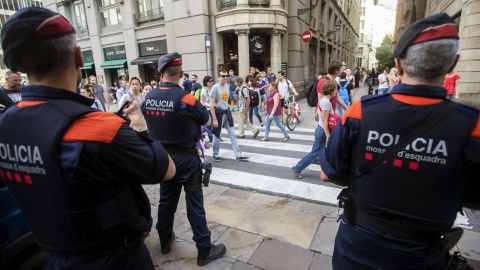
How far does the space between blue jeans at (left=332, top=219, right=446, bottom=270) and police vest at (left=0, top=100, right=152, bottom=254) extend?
131 cm

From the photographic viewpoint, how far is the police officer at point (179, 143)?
8.98ft

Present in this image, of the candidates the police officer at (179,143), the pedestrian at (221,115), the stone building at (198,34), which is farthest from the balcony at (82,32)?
the police officer at (179,143)

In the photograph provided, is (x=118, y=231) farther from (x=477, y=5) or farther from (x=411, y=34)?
(x=477, y=5)

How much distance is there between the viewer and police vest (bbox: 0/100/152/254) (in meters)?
1.16

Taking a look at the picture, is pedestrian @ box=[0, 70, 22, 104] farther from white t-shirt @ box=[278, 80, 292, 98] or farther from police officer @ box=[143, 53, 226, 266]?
white t-shirt @ box=[278, 80, 292, 98]

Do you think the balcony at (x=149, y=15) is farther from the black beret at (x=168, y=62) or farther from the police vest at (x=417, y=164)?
the police vest at (x=417, y=164)

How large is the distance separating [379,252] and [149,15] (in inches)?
726

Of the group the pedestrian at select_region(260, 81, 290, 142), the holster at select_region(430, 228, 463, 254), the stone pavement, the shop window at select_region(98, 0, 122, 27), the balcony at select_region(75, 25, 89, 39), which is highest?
the shop window at select_region(98, 0, 122, 27)

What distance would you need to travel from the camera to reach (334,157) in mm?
1658

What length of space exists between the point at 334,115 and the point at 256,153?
2.67m

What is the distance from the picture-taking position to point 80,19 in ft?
68.4

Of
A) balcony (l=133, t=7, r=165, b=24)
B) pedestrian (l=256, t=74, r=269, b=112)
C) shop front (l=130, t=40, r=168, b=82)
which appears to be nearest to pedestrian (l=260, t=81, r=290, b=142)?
pedestrian (l=256, t=74, r=269, b=112)

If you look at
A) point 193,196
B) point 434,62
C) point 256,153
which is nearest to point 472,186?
point 434,62

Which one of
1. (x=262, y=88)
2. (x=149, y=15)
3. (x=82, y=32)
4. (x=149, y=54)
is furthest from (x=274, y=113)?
(x=82, y=32)
